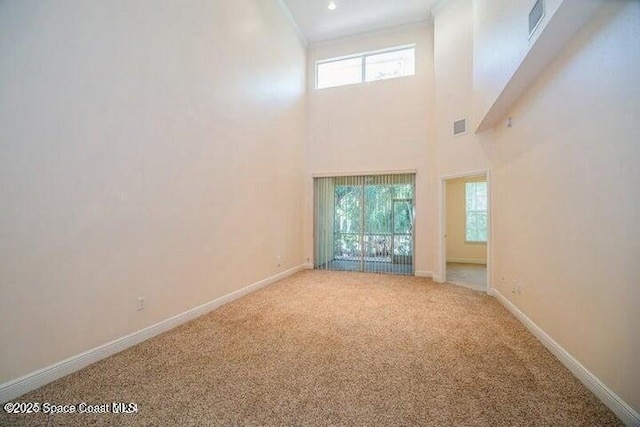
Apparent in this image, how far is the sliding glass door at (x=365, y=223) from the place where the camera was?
637 cm

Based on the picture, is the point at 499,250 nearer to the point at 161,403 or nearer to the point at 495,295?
the point at 495,295

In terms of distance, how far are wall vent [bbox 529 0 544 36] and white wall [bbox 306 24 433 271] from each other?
146 inches

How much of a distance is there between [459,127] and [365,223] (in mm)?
2764

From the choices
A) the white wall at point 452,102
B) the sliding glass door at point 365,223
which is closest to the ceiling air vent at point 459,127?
the white wall at point 452,102

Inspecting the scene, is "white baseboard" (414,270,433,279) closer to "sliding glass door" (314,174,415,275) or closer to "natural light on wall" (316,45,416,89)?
"sliding glass door" (314,174,415,275)

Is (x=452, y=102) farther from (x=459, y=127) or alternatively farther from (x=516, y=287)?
(x=516, y=287)

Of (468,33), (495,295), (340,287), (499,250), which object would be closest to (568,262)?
(499,250)

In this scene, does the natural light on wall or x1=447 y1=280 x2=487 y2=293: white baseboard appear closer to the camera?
x1=447 y1=280 x2=487 y2=293: white baseboard

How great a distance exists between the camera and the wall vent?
2.30 meters

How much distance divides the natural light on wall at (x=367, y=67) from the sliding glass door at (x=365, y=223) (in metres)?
2.38

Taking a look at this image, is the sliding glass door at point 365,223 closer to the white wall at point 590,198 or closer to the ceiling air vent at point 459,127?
the ceiling air vent at point 459,127

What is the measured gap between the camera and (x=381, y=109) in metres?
6.51

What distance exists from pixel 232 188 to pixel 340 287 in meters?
2.62

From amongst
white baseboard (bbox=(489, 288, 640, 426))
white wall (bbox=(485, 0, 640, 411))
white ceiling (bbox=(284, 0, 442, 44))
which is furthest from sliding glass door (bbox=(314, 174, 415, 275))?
white ceiling (bbox=(284, 0, 442, 44))
